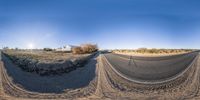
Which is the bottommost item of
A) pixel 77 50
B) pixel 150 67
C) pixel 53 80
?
pixel 53 80

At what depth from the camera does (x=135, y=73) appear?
1452 centimetres

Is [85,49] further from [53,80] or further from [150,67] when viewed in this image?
Result: [53,80]

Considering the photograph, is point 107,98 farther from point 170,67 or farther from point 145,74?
point 170,67

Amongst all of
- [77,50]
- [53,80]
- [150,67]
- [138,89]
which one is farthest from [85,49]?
[138,89]

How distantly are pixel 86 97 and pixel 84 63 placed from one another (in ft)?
21.8

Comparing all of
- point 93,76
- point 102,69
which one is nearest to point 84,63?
point 102,69

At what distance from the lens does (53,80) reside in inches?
528

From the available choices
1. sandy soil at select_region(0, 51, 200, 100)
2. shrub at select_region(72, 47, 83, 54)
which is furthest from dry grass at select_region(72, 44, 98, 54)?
sandy soil at select_region(0, 51, 200, 100)

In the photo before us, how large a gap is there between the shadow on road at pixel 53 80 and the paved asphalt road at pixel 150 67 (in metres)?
1.53

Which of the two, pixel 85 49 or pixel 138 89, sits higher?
pixel 85 49

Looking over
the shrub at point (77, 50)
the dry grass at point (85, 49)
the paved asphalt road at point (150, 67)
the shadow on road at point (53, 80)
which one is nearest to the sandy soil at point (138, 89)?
the shadow on road at point (53, 80)

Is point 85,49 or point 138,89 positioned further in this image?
point 85,49

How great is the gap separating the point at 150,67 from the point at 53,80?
5188 millimetres

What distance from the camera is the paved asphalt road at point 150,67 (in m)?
14.0
